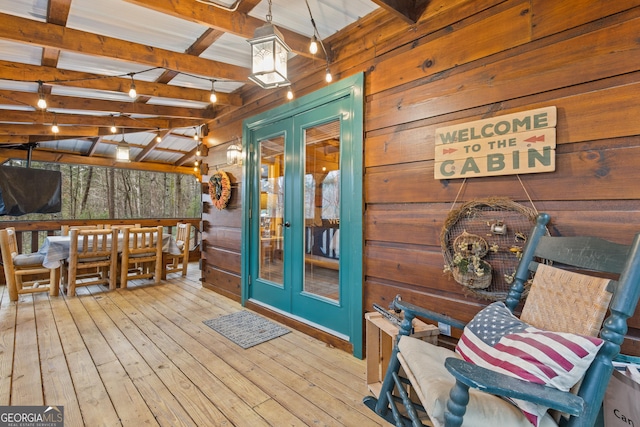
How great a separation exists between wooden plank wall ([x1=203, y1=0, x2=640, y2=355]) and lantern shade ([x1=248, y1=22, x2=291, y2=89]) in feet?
2.64

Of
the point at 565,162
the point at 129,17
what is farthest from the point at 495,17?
the point at 129,17

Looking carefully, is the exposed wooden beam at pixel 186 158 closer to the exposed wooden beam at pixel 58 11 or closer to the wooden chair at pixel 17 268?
the wooden chair at pixel 17 268

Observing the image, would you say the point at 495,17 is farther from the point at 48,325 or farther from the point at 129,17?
the point at 48,325

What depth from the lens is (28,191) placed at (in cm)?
539

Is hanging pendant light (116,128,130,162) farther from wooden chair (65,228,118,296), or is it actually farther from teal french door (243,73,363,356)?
teal french door (243,73,363,356)

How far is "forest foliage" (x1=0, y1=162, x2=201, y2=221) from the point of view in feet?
22.6

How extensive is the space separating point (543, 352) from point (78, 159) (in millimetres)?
8048

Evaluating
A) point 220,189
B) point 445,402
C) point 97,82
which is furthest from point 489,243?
point 97,82

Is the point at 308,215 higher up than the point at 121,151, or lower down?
lower down

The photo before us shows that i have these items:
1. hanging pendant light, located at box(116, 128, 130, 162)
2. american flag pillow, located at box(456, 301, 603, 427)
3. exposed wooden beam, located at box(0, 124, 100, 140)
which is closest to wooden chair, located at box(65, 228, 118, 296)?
hanging pendant light, located at box(116, 128, 130, 162)

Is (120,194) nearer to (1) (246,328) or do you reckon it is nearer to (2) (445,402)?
(1) (246,328)

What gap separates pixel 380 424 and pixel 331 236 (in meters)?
1.47

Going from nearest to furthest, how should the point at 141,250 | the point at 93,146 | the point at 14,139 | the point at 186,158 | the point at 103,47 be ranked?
the point at 103,47
the point at 141,250
the point at 14,139
the point at 93,146
the point at 186,158

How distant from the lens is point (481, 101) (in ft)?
5.97
